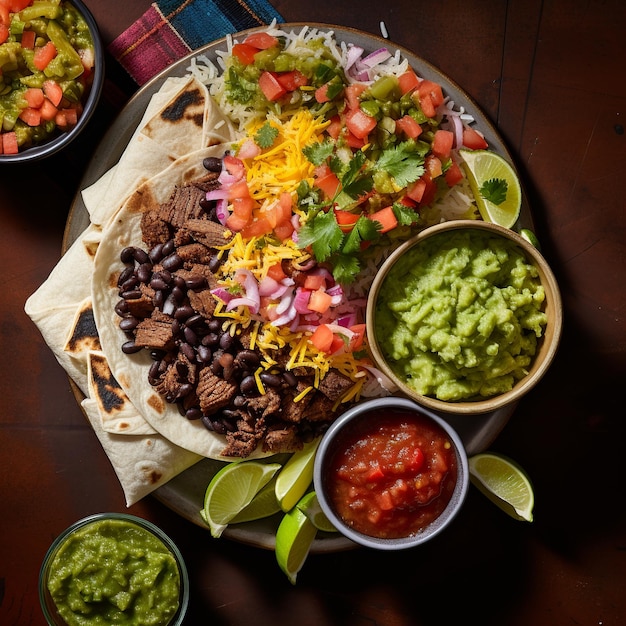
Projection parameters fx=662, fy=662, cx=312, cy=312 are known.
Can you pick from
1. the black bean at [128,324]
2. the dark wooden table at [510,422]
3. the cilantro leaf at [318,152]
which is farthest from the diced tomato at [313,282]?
the dark wooden table at [510,422]

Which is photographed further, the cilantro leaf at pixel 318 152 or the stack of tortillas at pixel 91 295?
the stack of tortillas at pixel 91 295

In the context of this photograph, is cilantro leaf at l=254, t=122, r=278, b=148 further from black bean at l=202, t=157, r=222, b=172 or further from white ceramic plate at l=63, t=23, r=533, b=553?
white ceramic plate at l=63, t=23, r=533, b=553

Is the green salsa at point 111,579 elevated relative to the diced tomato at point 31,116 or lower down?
lower down

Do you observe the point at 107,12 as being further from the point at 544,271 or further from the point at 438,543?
the point at 438,543

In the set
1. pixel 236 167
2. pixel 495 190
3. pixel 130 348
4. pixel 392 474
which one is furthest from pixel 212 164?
pixel 392 474

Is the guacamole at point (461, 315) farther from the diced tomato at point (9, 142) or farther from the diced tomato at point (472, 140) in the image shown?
the diced tomato at point (9, 142)

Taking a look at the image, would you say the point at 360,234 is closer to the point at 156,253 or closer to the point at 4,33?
the point at 156,253
